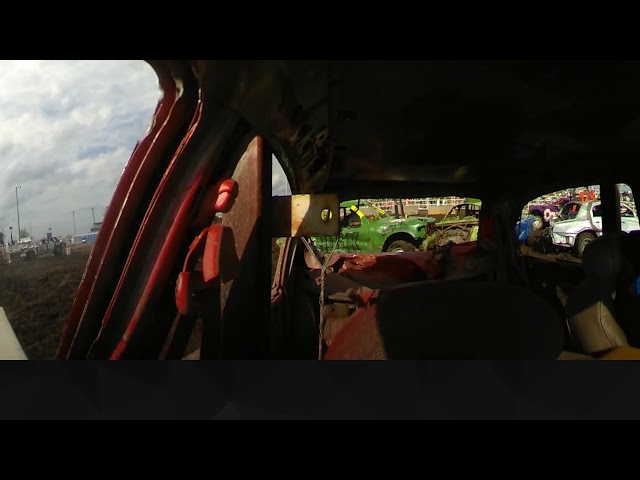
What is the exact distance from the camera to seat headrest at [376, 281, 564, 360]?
4.24 ft

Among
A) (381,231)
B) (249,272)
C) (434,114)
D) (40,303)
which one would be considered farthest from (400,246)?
(249,272)

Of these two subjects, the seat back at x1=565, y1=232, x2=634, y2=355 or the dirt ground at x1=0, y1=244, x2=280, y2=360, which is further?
the dirt ground at x1=0, y1=244, x2=280, y2=360

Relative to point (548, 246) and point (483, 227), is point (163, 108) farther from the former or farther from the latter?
point (548, 246)

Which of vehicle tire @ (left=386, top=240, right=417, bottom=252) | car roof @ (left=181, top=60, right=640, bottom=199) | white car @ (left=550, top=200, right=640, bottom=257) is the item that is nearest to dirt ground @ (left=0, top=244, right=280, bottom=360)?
car roof @ (left=181, top=60, right=640, bottom=199)

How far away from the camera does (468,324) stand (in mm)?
1365

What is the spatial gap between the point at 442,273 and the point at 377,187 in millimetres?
837

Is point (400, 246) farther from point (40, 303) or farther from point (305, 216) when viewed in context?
point (305, 216)

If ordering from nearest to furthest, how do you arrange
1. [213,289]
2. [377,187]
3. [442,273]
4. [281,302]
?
[213,289] → [281,302] → [377,187] → [442,273]

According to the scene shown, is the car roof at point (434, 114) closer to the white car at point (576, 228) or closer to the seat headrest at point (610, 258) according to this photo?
the seat headrest at point (610, 258)

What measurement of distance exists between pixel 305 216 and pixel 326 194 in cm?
11

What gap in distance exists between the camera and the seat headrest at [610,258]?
1974mm

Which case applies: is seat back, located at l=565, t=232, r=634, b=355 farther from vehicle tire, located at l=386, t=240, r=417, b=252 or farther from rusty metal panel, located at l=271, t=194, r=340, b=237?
vehicle tire, located at l=386, t=240, r=417, b=252

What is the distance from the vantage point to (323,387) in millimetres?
905

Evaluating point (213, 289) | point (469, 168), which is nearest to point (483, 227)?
point (469, 168)
